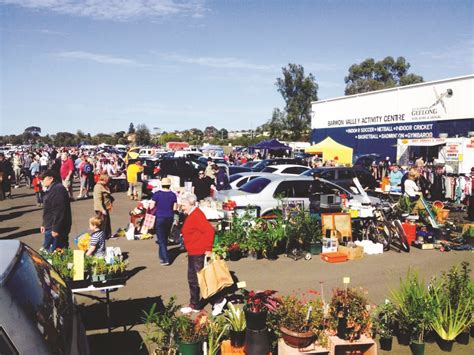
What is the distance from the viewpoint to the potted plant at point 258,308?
15.4 feet

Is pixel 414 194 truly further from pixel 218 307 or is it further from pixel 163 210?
pixel 218 307

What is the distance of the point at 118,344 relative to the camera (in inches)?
216

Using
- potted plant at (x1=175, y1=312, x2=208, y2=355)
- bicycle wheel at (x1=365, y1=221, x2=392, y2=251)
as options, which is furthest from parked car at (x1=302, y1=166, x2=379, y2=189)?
potted plant at (x1=175, y1=312, x2=208, y2=355)

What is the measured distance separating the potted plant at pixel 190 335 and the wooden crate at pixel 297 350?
0.84m

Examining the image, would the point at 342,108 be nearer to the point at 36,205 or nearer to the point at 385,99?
the point at 385,99

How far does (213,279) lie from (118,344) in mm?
1492

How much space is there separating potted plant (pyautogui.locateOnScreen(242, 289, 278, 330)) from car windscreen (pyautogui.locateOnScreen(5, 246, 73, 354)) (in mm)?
2000

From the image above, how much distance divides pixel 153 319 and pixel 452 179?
17.5 meters

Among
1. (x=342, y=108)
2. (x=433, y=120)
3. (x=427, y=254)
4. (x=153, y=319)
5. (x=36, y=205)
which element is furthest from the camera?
(x=342, y=108)

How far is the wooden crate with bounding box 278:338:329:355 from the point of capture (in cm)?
452

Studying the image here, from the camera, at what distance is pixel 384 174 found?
1013 inches

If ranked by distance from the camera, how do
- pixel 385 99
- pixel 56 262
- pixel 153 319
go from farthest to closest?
pixel 385 99 < pixel 56 262 < pixel 153 319

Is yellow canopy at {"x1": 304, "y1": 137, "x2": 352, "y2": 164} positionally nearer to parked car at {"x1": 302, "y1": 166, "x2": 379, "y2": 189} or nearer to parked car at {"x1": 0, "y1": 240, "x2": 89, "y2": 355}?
parked car at {"x1": 302, "y1": 166, "x2": 379, "y2": 189}

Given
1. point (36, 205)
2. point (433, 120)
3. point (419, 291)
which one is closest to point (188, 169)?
point (36, 205)
